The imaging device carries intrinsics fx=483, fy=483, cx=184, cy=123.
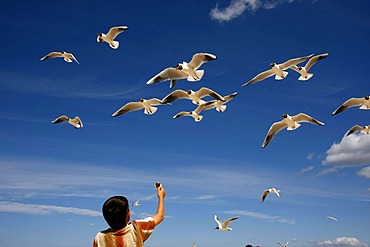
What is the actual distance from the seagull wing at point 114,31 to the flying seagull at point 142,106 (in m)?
3.19

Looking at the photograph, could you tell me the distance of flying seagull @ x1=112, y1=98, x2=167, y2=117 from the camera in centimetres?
1772

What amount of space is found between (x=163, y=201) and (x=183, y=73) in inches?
512

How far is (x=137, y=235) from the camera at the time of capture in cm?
406

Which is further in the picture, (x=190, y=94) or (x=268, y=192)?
(x=268, y=192)

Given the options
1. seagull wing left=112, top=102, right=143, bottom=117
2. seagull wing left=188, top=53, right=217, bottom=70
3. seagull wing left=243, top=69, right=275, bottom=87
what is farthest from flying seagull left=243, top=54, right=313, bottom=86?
seagull wing left=112, top=102, right=143, bottom=117

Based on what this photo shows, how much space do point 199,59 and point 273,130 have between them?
4839mm

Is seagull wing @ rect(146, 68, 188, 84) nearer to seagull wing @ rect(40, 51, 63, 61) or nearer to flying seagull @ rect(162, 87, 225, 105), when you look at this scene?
flying seagull @ rect(162, 87, 225, 105)

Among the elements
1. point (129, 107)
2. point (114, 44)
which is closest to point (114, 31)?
point (114, 44)

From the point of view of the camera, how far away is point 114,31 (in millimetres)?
19344

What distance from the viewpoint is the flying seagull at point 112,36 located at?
19.1 m

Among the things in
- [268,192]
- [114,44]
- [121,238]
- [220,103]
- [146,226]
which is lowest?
[121,238]

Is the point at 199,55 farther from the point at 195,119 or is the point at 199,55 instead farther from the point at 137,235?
the point at 137,235

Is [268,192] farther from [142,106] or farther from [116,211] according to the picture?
[116,211]

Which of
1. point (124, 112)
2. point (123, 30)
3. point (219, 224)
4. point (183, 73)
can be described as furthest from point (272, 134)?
point (219, 224)
